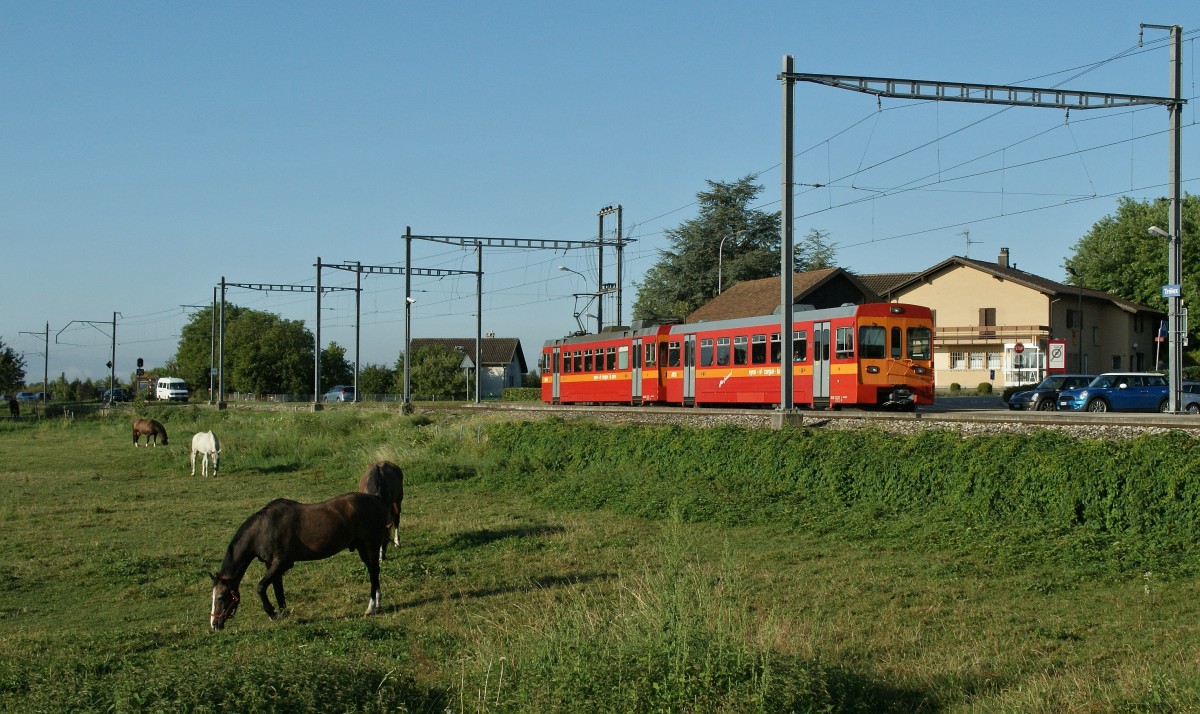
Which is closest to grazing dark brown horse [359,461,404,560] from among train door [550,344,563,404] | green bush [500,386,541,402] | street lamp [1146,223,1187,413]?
street lamp [1146,223,1187,413]

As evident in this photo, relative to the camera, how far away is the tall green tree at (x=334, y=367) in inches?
3868

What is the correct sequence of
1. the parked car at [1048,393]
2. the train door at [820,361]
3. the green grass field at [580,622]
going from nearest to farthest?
the green grass field at [580,622] < the train door at [820,361] < the parked car at [1048,393]

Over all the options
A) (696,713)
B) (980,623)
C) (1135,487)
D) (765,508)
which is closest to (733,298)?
(765,508)

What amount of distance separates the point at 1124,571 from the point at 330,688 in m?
8.86

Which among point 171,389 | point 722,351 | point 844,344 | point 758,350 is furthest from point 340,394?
point 844,344

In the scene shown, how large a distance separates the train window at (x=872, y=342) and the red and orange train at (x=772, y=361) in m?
0.03

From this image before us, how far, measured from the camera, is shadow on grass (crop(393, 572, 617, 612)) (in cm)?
1138

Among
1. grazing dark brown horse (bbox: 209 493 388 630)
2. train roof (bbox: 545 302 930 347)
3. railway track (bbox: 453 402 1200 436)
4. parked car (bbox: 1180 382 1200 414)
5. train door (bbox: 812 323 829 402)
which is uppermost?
train roof (bbox: 545 302 930 347)

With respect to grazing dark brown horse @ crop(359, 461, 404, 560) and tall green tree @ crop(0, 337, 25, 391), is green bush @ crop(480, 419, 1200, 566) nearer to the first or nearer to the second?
grazing dark brown horse @ crop(359, 461, 404, 560)

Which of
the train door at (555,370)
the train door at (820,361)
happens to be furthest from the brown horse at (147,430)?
the train door at (820,361)

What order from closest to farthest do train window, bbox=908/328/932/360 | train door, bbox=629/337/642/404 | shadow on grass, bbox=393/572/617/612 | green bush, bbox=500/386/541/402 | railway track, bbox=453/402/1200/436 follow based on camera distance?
1. shadow on grass, bbox=393/572/617/612
2. railway track, bbox=453/402/1200/436
3. train window, bbox=908/328/932/360
4. train door, bbox=629/337/642/404
5. green bush, bbox=500/386/541/402

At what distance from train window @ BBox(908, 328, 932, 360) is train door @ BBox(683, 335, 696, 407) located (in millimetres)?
8509

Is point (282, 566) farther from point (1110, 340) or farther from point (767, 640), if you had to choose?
point (1110, 340)

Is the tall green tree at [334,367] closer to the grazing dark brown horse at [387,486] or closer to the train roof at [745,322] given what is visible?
the train roof at [745,322]
